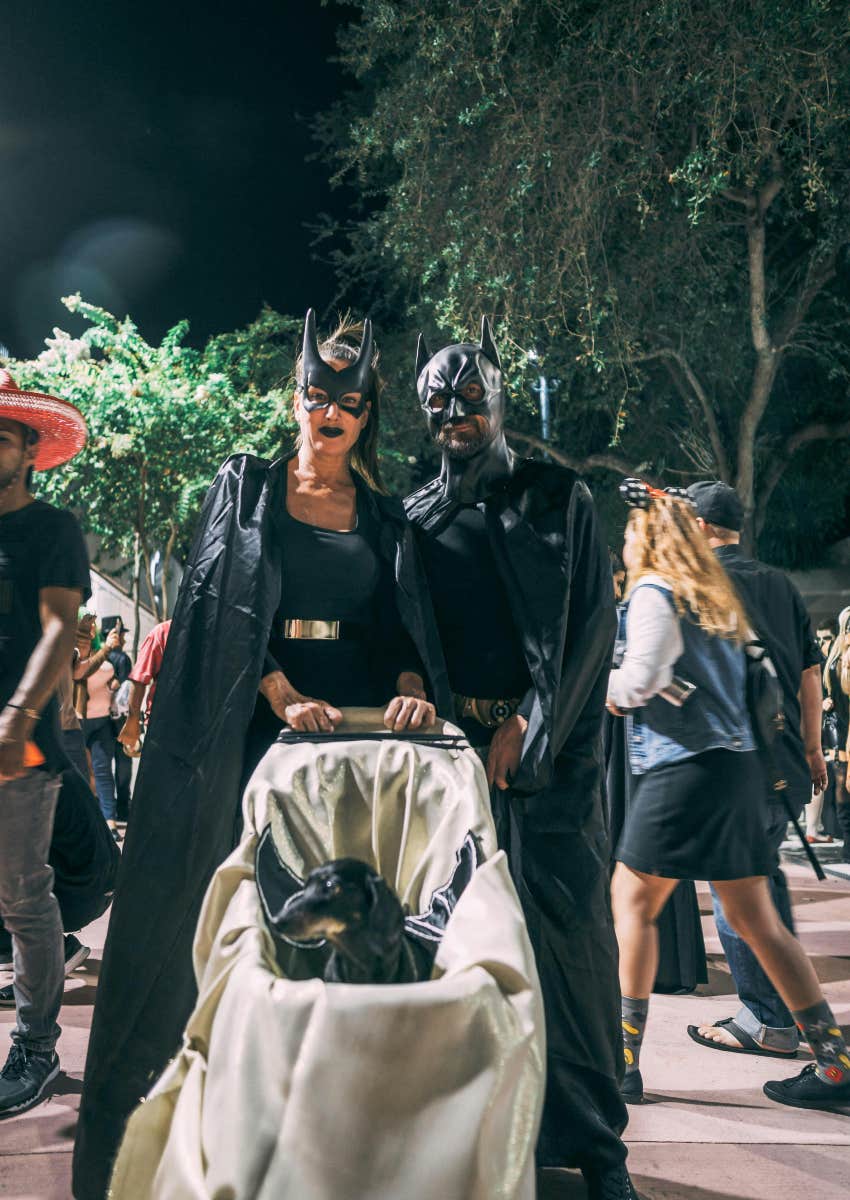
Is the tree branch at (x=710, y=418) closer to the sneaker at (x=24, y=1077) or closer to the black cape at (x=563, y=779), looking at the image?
the black cape at (x=563, y=779)

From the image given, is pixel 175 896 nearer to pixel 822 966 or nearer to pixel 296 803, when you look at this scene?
pixel 296 803

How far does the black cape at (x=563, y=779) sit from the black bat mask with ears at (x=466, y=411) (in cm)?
12

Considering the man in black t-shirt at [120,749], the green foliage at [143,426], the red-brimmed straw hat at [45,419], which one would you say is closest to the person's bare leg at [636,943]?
the red-brimmed straw hat at [45,419]

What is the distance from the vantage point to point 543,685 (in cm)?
305

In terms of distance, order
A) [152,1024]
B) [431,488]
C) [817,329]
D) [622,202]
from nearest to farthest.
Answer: [152,1024] → [431,488] → [622,202] → [817,329]

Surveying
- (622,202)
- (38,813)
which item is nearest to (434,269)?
(622,202)

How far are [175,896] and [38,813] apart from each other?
3.92 ft

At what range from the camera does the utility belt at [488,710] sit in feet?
10.6

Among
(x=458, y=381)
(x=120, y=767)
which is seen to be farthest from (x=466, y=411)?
(x=120, y=767)

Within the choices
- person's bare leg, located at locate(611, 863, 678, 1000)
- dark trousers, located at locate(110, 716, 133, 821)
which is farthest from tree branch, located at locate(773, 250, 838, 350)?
person's bare leg, located at locate(611, 863, 678, 1000)

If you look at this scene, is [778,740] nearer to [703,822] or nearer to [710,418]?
[703,822]

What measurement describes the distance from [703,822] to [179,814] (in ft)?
6.77

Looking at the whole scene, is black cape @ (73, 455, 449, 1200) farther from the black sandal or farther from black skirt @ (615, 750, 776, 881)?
the black sandal

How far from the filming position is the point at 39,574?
12.5 feet
